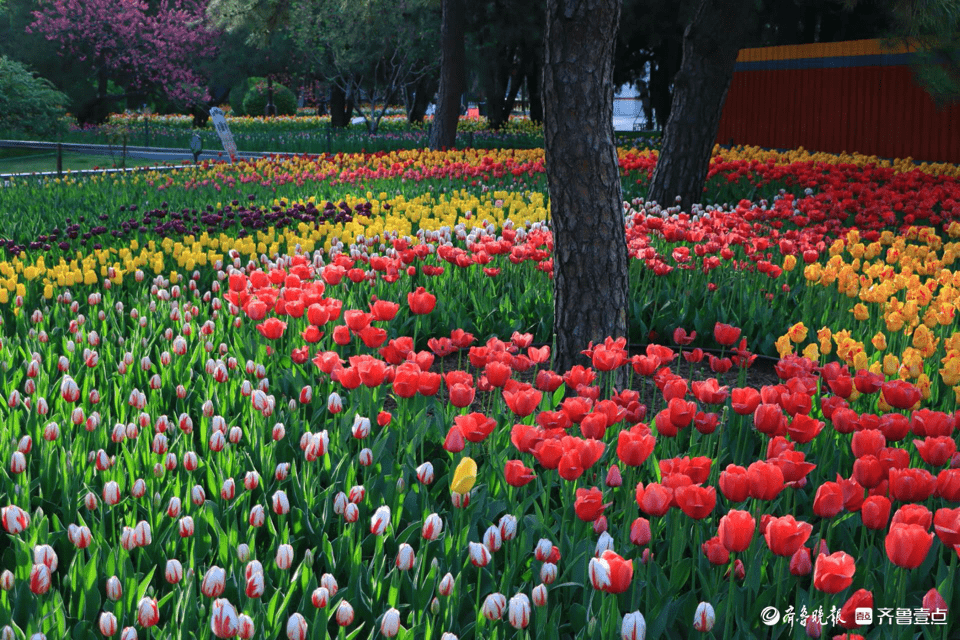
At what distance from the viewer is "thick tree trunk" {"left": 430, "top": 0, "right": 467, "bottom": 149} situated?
A: 52.1ft

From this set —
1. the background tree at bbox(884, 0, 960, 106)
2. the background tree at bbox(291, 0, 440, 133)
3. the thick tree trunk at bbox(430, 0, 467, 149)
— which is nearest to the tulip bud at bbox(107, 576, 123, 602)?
the background tree at bbox(884, 0, 960, 106)

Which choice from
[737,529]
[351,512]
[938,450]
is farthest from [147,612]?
[938,450]

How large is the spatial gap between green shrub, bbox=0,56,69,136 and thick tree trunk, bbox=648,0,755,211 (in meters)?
22.2

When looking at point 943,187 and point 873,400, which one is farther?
point 943,187

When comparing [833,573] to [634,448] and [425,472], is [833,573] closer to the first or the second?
[634,448]

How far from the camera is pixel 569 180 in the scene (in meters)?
4.44

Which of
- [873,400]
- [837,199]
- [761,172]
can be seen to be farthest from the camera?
[761,172]

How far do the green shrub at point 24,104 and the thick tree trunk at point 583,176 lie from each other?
1009 inches

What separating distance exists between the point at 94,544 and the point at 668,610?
164 cm

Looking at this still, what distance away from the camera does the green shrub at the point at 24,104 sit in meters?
25.5

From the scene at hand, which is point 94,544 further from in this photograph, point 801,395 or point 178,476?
point 801,395

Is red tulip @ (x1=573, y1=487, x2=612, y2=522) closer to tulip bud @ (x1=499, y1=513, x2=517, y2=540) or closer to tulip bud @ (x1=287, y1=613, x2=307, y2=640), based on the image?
tulip bud @ (x1=499, y1=513, x2=517, y2=540)

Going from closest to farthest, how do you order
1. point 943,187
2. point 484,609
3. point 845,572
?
point 845,572, point 484,609, point 943,187

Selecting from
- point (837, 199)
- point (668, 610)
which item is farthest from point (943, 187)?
point (668, 610)
